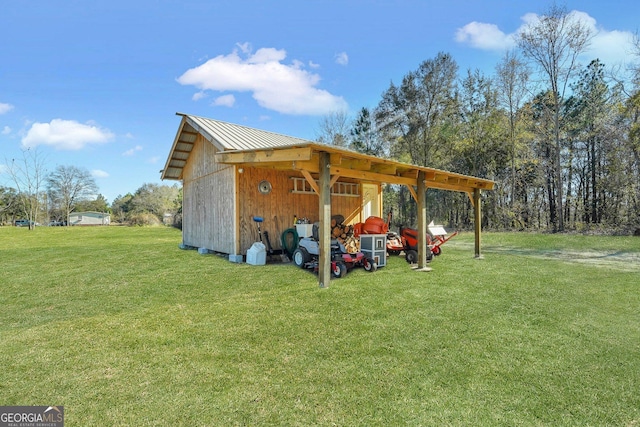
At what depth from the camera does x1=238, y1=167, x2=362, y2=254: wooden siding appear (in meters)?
7.36

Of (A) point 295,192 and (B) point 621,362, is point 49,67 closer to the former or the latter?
(A) point 295,192

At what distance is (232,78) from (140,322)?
12.0 meters

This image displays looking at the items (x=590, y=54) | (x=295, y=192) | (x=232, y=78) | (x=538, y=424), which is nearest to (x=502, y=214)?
(x=590, y=54)

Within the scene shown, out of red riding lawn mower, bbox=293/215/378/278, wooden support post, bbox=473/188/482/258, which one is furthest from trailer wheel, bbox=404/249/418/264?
wooden support post, bbox=473/188/482/258

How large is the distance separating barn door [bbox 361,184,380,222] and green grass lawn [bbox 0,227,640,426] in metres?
4.43

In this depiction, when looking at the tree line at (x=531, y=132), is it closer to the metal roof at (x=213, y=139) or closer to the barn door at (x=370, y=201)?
the barn door at (x=370, y=201)

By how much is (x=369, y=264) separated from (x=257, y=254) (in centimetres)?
245

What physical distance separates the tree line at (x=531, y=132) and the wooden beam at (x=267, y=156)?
12682 mm

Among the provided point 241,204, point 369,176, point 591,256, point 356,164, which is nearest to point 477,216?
point 591,256

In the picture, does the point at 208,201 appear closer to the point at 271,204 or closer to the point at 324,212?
the point at 271,204

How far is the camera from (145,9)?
7.39 meters

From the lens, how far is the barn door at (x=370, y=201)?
9883mm

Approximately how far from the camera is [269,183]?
7.71 meters

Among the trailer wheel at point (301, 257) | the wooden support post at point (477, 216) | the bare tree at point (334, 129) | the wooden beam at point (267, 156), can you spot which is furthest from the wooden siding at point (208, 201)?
the bare tree at point (334, 129)
